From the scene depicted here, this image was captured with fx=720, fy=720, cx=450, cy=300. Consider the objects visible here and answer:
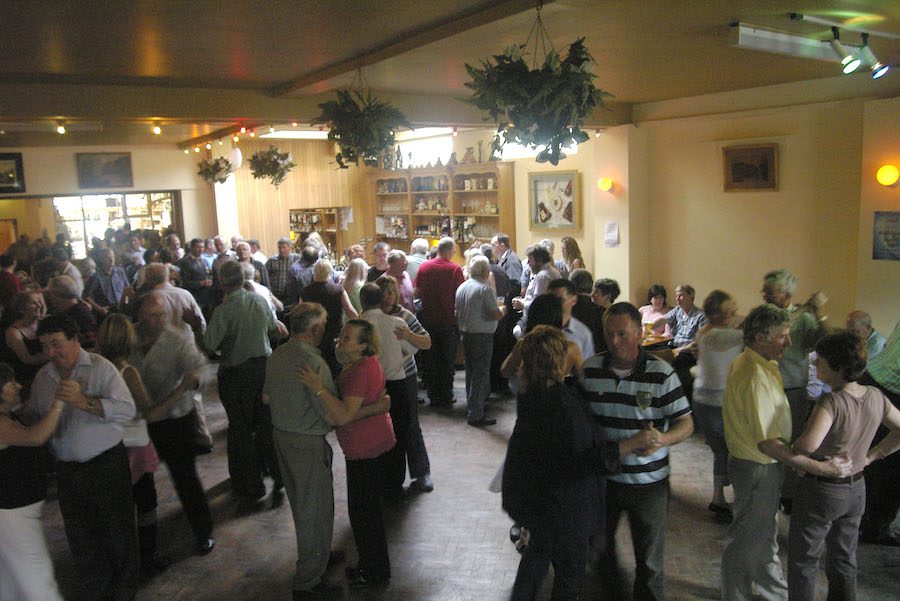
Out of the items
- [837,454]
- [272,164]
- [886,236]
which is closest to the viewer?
[837,454]

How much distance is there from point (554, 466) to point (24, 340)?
3.95 metres

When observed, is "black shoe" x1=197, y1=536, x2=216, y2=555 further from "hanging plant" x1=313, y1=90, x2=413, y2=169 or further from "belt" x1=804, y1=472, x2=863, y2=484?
"belt" x1=804, y1=472, x2=863, y2=484

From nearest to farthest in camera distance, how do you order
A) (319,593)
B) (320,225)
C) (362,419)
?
(362,419) → (319,593) → (320,225)

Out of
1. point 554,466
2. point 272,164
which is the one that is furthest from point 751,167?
point 272,164

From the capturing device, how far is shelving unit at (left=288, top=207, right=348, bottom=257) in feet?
49.2

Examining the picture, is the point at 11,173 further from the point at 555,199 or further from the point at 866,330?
the point at 866,330

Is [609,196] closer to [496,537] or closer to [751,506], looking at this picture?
[496,537]

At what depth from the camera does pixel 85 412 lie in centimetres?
341

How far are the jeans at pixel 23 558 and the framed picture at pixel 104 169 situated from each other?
11.7 meters

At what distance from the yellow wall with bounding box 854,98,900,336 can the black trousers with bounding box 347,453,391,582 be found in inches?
212

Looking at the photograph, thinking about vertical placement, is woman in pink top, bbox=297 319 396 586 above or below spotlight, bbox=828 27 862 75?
below

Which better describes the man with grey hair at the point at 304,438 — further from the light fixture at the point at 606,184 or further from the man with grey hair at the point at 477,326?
the light fixture at the point at 606,184

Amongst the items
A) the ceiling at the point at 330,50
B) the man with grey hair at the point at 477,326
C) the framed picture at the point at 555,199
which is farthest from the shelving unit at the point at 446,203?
the man with grey hair at the point at 477,326

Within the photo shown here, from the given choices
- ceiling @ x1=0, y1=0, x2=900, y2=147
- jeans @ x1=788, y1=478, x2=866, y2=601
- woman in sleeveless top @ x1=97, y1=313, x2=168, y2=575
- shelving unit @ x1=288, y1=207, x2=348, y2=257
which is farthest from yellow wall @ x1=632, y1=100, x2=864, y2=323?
shelving unit @ x1=288, y1=207, x2=348, y2=257
